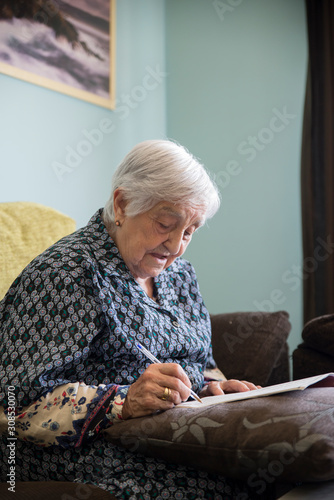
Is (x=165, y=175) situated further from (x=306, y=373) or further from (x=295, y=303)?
(x=295, y=303)

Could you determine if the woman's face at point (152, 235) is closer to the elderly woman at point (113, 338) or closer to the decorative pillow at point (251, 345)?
the elderly woman at point (113, 338)

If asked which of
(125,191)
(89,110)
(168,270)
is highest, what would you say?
(89,110)

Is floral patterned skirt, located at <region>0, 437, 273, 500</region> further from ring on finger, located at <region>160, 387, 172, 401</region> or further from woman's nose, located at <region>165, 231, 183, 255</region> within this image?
woman's nose, located at <region>165, 231, 183, 255</region>

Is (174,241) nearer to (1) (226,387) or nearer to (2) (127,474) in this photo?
(1) (226,387)

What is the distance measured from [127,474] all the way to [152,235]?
595mm

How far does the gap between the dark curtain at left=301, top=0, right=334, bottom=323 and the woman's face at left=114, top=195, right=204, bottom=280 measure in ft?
5.10

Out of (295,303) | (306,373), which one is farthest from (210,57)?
(306,373)

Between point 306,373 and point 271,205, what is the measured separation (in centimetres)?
140

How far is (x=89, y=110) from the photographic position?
8.68ft

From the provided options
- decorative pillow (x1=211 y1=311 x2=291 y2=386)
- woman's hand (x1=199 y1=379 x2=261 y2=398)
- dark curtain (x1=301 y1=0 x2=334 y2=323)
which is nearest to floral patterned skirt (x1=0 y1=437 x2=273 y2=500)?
woman's hand (x1=199 y1=379 x2=261 y2=398)

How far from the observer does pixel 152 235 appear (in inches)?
56.6

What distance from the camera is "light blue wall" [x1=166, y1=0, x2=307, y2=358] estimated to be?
2955 mm

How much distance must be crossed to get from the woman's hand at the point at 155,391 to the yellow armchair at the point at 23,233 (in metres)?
0.63

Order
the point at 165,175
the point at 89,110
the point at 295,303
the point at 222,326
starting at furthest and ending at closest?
the point at 295,303, the point at 89,110, the point at 222,326, the point at 165,175
